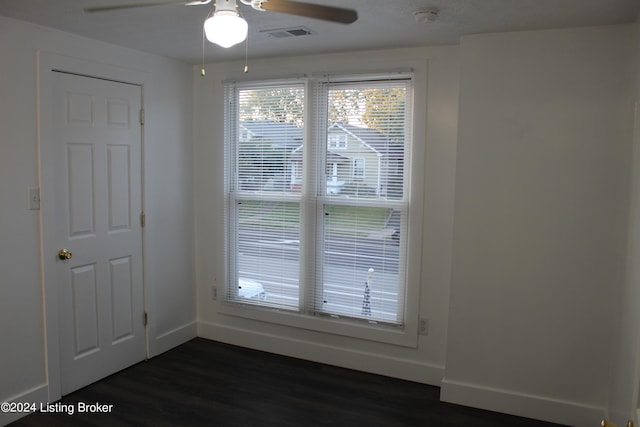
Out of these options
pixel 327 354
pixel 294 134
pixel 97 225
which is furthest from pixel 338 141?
pixel 97 225

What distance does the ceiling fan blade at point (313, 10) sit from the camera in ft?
5.74

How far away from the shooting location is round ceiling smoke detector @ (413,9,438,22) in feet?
8.29

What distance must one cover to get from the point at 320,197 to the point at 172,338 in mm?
1745

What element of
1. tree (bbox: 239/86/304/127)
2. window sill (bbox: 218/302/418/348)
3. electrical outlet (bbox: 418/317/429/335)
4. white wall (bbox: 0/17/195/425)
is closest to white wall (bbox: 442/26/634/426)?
electrical outlet (bbox: 418/317/429/335)

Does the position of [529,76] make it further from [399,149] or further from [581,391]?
[581,391]

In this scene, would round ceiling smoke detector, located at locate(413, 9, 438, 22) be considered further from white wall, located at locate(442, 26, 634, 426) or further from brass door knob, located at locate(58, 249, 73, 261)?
brass door knob, located at locate(58, 249, 73, 261)

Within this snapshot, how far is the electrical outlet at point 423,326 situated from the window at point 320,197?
14 centimetres

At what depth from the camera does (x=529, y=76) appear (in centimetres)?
296

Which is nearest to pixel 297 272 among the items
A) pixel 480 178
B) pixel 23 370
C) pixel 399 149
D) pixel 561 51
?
pixel 399 149

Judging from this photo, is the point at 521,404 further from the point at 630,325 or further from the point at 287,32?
the point at 287,32

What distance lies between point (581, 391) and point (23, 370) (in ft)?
11.1

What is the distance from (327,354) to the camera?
386 cm

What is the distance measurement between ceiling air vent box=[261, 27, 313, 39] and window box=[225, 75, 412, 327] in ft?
2.10

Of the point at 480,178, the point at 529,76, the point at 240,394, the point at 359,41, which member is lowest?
the point at 240,394
